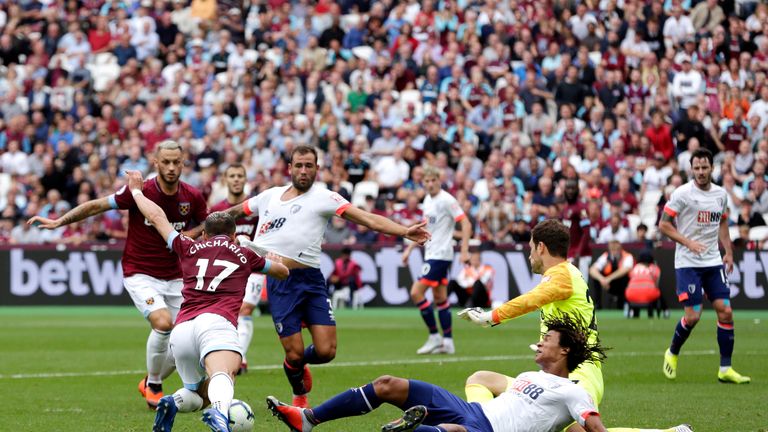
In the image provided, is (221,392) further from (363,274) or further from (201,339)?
(363,274)

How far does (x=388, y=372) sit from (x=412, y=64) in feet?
61.4

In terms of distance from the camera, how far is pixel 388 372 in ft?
49.6

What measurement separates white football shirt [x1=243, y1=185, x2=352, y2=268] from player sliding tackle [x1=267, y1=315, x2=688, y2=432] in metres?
3.00

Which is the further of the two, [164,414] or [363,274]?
[363,274]

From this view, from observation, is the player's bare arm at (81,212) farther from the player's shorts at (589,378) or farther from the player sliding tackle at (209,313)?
the player's shorts at (589,378)

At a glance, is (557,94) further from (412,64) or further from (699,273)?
(699,273)

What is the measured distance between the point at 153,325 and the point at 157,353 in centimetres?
28

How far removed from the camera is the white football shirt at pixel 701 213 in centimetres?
1467

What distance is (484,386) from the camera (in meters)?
9.05

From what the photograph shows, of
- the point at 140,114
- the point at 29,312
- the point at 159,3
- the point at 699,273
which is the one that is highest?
Answer: the point at 159,3

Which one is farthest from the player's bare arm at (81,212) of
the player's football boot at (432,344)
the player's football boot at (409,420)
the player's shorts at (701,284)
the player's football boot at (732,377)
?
the player's football boot at (432,344)

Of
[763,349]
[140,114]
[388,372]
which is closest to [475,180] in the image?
[140,114]

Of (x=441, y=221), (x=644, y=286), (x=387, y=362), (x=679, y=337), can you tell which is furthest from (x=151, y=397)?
(x=644, y=286)

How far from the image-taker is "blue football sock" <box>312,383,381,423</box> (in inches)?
347
